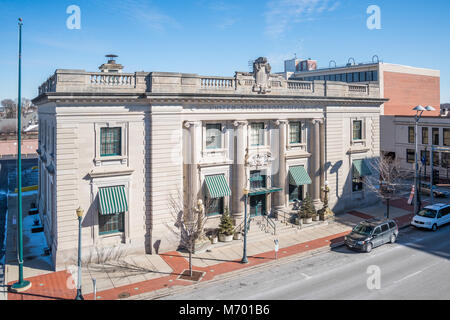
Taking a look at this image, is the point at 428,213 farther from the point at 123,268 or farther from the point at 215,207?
the point at 123,268

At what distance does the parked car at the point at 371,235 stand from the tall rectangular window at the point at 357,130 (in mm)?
10616

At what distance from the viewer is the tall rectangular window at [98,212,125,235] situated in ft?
77.2

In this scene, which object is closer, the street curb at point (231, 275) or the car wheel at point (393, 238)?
the street curb at point (231, 275)

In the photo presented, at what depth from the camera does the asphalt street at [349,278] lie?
18844 millimetres

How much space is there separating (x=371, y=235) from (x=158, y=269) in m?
13.9

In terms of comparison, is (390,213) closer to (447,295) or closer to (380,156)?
(380,156)

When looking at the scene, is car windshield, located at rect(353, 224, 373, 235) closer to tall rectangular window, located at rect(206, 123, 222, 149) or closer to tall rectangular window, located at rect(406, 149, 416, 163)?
tall rectangular window, located at rect(206, 123, 222, 149)

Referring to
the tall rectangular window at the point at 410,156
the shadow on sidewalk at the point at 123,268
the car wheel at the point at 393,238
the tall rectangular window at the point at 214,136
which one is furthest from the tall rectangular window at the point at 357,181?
the tall rectangular window at the point at 410,156

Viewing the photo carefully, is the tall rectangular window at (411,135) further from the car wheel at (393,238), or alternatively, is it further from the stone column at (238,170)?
the stone column at (238,170)

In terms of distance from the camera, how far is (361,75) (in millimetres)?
60938

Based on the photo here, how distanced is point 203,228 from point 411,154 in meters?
37.8

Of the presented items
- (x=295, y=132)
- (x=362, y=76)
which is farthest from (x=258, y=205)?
(x=362, y=76)

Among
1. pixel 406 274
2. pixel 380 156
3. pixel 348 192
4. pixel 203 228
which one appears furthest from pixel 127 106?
pixel 380 156

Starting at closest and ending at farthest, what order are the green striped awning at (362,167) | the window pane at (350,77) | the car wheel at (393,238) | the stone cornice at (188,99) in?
the stone cornice at (188,99) < the car wheel at (393,238) < the green striped awning at (362,167) < the window pane at (350,77)
